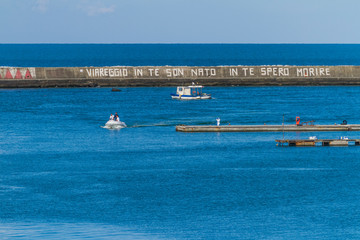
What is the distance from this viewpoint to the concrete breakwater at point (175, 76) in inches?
5128

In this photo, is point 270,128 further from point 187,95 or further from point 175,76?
point 175,76

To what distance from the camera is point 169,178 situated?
183 ft

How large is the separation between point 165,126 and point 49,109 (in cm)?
2421

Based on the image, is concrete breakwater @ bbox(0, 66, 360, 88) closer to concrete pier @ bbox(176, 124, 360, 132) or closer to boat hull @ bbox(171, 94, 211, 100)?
boat hull @ bbox(171, 94, 211, 100)

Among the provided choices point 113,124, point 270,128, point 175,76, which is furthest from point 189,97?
point 270,128

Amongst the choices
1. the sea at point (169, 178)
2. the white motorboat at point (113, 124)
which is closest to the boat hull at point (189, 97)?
the sea at point (169, 178)

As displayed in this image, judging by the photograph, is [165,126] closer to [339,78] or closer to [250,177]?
[250,177]

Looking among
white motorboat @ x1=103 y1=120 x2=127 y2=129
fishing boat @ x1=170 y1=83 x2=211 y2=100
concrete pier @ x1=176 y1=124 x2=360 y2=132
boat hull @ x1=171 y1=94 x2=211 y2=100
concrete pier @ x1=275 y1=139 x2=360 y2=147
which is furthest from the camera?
fishing boat @ x1=170 y1=83 x2=211 y2=100

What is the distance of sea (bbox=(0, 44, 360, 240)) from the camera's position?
43.3 m

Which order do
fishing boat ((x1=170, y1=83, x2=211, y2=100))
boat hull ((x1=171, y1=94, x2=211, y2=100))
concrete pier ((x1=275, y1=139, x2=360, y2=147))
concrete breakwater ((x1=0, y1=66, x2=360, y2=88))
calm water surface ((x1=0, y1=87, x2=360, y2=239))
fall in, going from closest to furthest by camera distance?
calm water surface ((x1=0, y1=87, x2=360, y2=239)) → concrete pier ((x1=275, y1=139, x2=360, y2=147)) → boat hull ((x1=171, y1=94, x2=211, y2=100)) → fishing boat ((x1=170, y1=83, x2=211, y2=100)) → concrete breakwater ((x1=0, y1=66, x2=360, y2=88))

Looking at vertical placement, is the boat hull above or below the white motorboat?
above

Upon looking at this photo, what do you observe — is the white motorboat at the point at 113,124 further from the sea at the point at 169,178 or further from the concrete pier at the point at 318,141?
the concrete pier at the point at 318,141

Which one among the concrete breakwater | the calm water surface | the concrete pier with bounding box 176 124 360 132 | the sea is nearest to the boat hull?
the sea

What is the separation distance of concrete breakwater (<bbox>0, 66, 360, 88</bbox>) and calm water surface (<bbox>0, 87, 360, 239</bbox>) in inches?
1354
